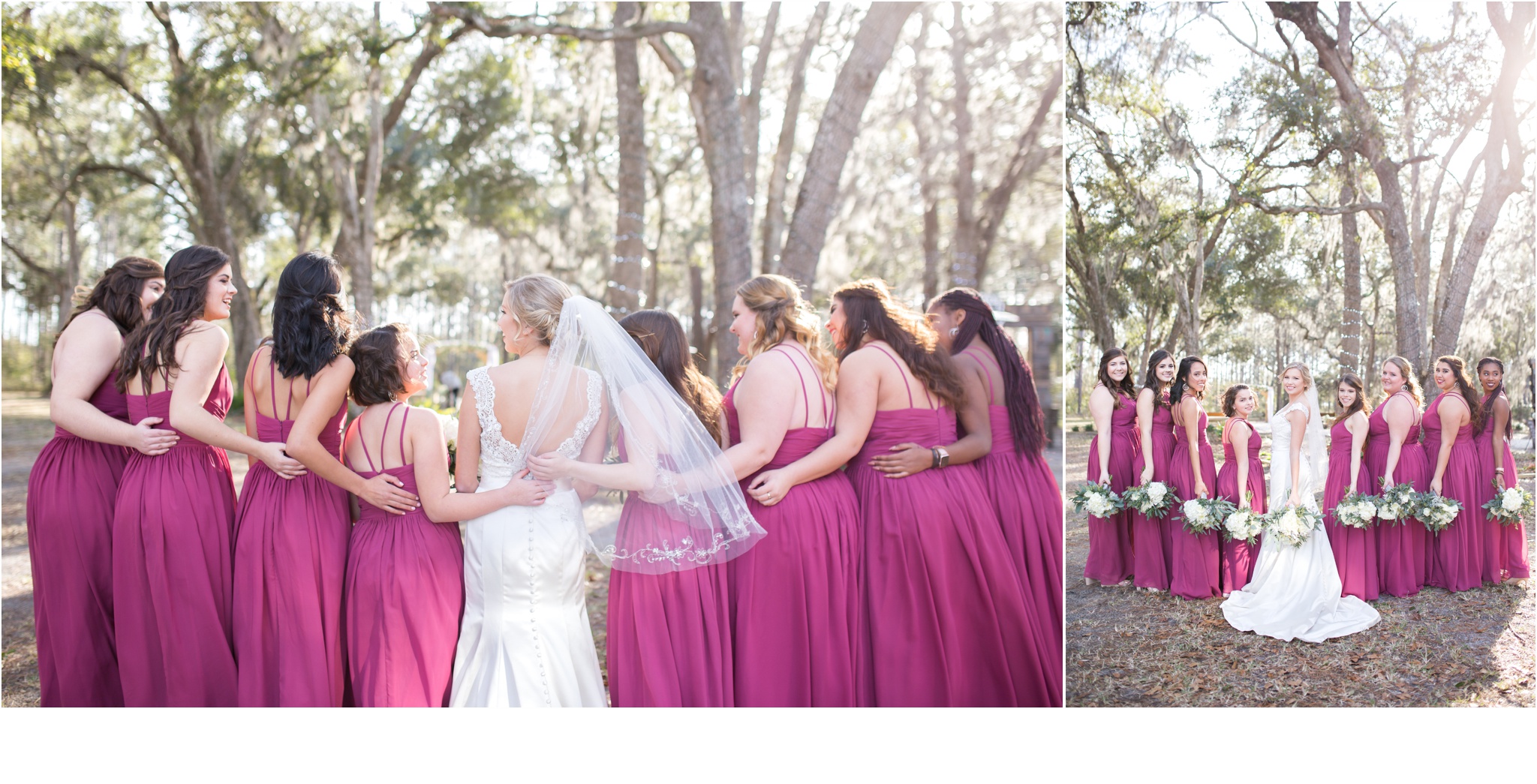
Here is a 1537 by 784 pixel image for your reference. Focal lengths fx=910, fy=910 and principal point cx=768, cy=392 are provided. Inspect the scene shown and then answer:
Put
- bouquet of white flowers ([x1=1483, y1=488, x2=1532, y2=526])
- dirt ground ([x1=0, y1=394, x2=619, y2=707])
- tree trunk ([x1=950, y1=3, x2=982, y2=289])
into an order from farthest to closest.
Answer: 1. tree trunk ([x1=950, y1=3, x2=982, y2=289])
2. dirt ground ([x1=0, y1=394, x2=619, y2=707])
3. bouquet of white flowers ([x1=1483, y1=488, x2=1532, y2=526])

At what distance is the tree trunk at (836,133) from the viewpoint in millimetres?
6684

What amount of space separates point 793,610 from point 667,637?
1.38ft

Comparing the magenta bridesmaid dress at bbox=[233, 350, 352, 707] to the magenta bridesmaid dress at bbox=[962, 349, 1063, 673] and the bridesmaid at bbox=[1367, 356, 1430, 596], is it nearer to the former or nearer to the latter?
the magenta bridesmaid dress at bbox=[962, 349, 1063, 673]

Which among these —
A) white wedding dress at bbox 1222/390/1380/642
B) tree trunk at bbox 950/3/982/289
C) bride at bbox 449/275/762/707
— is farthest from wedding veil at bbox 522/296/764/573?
tree trunk at bbox 950/3/982/289

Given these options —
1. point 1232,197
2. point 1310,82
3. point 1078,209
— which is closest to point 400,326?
point 1078,209

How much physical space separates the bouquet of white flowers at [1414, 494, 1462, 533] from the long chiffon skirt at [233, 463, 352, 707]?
3.81 meters

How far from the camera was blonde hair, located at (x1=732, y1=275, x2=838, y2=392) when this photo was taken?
3031 millimetres

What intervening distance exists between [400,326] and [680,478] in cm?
108

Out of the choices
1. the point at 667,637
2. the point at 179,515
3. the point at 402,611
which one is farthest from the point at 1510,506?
the point at 179,515

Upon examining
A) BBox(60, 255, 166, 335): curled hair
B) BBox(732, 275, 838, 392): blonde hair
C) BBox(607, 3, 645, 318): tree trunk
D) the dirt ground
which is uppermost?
BBox(607, 3, 645, 318): tree trunk

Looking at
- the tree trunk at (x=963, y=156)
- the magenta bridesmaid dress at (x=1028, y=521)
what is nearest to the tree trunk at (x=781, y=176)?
the tree trunk at (x=963, y=156)

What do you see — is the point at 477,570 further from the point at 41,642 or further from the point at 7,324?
the point at 7,324

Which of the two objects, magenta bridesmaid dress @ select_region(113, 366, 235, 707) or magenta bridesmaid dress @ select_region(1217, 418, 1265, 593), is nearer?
magenta bridesmaid dress @ select_region(113, 366, 235, 707)

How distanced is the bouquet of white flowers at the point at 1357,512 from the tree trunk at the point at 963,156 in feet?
29.2
